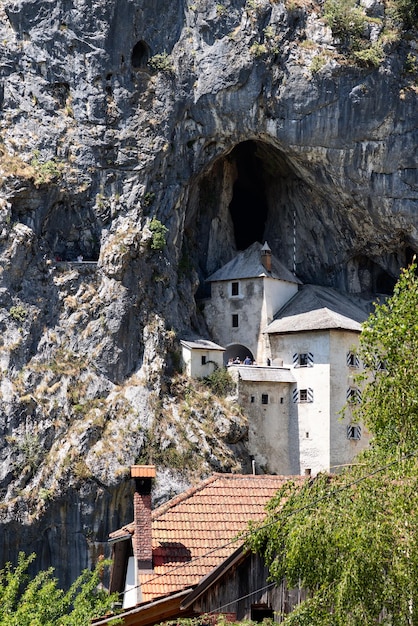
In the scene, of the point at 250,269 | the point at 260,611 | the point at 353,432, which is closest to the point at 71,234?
the point at 250,269

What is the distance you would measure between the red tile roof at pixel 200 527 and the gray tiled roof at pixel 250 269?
31.7m

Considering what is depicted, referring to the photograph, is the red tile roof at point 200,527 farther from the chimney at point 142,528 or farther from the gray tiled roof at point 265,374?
the gray tiled roof at point 265,374

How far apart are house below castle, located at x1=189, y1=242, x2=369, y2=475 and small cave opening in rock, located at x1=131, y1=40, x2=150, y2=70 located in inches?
466

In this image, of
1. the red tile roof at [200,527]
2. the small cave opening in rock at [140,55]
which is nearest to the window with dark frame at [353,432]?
the small cave opening in rock at [140,55]

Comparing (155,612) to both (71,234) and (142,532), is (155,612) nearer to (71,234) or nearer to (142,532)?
(142,532)

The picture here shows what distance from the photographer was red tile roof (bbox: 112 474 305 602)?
2700 cm

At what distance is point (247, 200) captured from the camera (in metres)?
67.4

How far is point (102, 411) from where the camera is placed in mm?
54219

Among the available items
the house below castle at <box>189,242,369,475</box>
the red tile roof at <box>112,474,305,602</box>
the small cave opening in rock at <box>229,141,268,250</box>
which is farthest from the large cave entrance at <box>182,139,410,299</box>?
the red tile roof at <box>112,474,305,602</box>

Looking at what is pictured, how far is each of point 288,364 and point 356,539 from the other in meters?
40.3

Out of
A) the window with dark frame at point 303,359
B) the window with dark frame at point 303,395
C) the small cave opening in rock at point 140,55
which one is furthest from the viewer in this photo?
the small cave opening in rock at point 140,55

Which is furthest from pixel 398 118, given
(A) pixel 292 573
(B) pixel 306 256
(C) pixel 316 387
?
(A) pixel 292 573

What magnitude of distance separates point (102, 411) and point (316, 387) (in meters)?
11.0

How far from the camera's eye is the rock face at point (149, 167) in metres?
55.4
